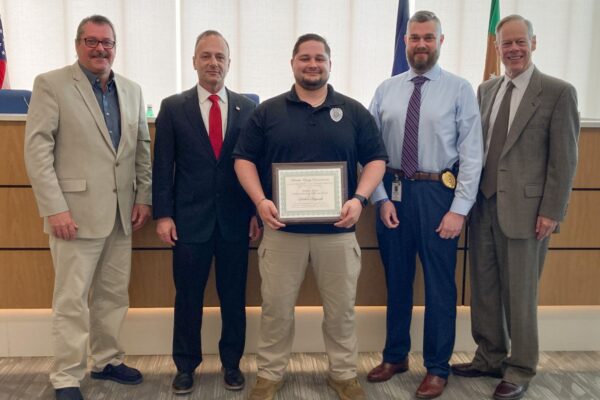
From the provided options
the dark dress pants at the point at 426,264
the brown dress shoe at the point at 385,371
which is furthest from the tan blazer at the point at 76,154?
the brown dress shoe at the point at 385,371

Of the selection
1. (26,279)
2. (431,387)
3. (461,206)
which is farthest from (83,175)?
(431,387)

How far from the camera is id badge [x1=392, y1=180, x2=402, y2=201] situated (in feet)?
7.77

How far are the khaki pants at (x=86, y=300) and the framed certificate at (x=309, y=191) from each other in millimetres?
853

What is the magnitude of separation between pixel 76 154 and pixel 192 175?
500 mm

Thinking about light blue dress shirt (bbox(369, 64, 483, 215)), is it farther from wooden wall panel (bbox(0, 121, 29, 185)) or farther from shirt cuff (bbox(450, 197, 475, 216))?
wooden wall panel (bbox(0, 121, 29, 185))

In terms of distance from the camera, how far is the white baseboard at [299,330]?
2.77 meters

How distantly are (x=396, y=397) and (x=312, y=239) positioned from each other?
0.89 metres

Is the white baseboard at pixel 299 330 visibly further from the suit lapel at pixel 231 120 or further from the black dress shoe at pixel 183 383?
the suit lapel at pixel 231 120

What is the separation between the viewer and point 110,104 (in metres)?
2.30

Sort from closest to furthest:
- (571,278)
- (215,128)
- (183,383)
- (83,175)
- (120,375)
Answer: (83,175)
(215,128)
(183,383)
(120,375)
(571,278)

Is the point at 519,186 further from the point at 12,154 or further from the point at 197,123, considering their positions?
the point at 12,154

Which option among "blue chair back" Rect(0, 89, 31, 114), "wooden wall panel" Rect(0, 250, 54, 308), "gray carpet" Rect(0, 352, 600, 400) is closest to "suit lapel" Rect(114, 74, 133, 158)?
"wooden wall panel" Rect(0, 250, 54, 308)

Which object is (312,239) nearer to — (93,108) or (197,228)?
(197,228)

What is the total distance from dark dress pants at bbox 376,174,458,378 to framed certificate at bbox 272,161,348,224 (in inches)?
16.8
